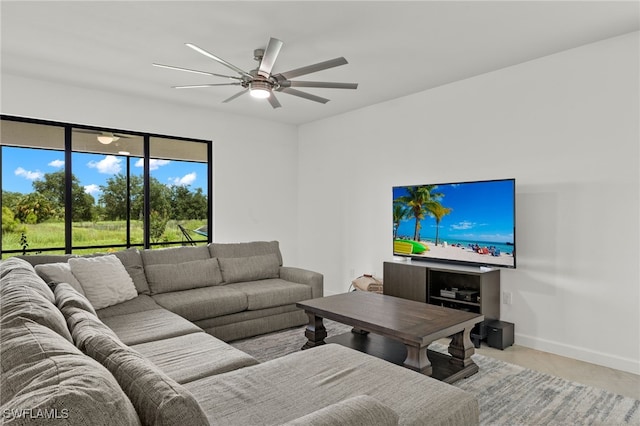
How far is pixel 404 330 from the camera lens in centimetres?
248

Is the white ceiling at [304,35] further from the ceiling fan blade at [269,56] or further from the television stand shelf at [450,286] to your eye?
the television stand shelf at [450,286]

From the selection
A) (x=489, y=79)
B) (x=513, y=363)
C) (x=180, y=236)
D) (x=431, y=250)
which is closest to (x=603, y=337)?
(x=513, y=363)

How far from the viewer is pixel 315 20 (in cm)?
276

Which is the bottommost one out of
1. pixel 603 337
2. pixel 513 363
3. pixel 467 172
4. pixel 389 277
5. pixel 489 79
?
pixel 513 363

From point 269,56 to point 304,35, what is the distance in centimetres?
52

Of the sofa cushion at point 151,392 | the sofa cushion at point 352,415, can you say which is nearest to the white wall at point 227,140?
the sofa cushion at point 151,392

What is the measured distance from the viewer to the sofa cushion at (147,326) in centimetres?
247

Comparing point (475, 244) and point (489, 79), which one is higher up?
point (489, 79)

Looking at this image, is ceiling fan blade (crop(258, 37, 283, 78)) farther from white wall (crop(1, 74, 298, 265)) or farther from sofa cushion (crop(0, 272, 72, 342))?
white wall (crop(1, 74, 298, 265))

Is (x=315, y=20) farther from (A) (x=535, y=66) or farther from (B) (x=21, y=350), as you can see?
(B) (x=21, y=350)

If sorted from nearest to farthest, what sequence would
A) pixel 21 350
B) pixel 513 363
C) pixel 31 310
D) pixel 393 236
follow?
pixel 21 350 → pixel 31 310 → pixel 513 363 → pixel 393 236

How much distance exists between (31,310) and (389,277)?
345 centimetres

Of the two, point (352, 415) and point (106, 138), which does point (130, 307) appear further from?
point (352, 415)

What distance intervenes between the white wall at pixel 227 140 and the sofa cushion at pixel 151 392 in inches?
157
